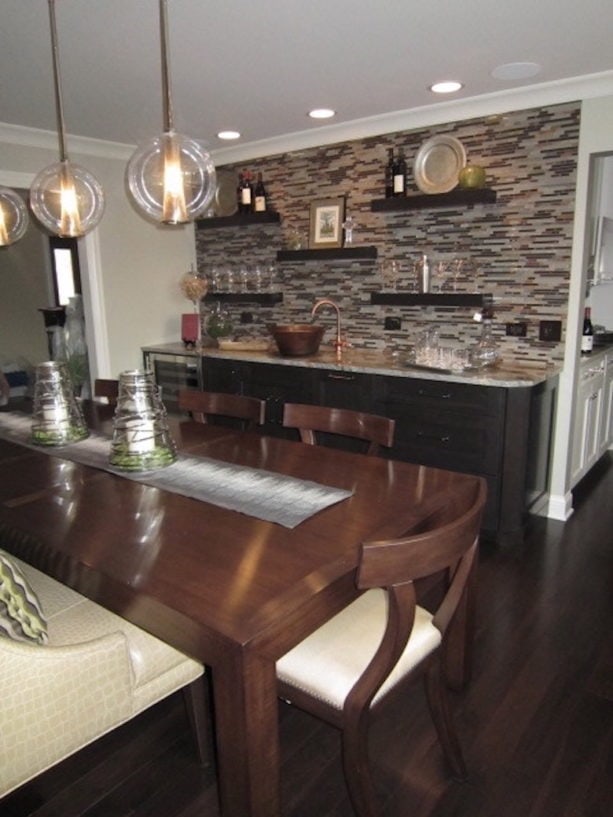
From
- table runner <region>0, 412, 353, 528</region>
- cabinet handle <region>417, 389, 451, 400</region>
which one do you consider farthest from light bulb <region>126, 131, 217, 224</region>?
cabinet handle <region>417, 389, 451, 400</region>

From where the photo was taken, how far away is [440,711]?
1.57m

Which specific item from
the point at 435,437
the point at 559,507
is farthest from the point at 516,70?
the point at 559,507

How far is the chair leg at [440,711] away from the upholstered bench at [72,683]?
64 centimetres

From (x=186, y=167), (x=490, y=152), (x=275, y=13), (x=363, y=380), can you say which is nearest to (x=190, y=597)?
(x=186, y=167)

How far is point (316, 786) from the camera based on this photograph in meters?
1.62

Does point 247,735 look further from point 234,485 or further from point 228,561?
point 234,485

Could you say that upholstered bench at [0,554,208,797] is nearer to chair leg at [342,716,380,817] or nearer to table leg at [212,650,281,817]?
table leg at [212,650,281,817]

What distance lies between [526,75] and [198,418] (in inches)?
91.4

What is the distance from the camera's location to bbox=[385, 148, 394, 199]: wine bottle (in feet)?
11.9

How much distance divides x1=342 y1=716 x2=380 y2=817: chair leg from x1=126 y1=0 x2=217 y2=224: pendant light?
1.58 meters

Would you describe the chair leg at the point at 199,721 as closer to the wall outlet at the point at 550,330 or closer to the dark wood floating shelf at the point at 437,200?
the wall outlet at the point at 550,330

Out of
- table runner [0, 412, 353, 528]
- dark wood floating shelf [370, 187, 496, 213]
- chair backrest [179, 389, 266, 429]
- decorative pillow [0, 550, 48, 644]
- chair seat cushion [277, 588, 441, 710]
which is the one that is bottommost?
chair seat cushion [277, 588, 441, 710]

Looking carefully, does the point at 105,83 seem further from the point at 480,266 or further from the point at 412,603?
the point at 412,603

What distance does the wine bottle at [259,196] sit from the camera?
4.32 m
